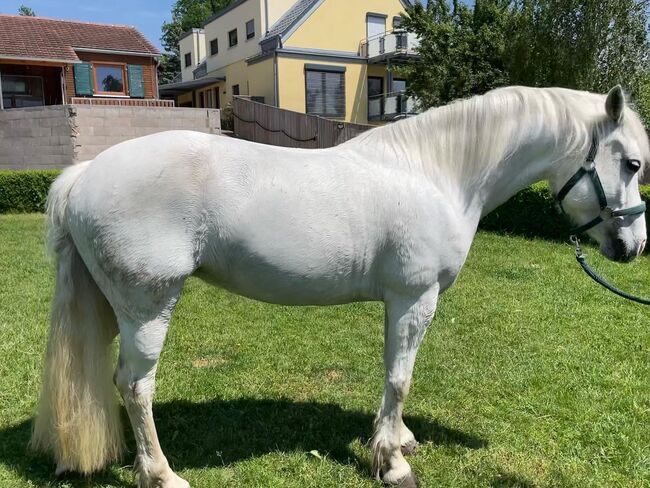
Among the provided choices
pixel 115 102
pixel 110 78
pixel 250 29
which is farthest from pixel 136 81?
pixel 250 29

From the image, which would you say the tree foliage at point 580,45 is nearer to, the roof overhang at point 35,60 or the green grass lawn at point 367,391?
the green grass lawn at point 367,391

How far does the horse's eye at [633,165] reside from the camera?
2.43 meters

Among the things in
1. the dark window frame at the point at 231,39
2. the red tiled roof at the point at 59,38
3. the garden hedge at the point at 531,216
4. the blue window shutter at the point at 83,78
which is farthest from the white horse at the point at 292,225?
the dark window frame at the point at 231,39

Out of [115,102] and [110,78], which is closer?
[115,102]

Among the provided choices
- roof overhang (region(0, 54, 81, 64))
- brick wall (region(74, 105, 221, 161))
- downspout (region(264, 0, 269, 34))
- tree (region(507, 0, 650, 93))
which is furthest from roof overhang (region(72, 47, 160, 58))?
tree (region(507, 0, 650, 93))

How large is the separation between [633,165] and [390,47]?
23377mm

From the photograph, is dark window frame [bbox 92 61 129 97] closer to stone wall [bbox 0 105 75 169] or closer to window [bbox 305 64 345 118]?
stone wall [bbox 0 105 75 169]

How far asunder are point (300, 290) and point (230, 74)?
88.7ft

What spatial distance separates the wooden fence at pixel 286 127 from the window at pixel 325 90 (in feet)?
11.4

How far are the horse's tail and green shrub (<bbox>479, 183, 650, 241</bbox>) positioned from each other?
7.83 meters

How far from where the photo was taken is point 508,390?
3.64 metres

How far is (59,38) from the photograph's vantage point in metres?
21.0

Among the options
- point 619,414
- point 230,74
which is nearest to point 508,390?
point 619,414

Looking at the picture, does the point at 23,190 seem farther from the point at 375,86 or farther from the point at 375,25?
the point at 375,25
